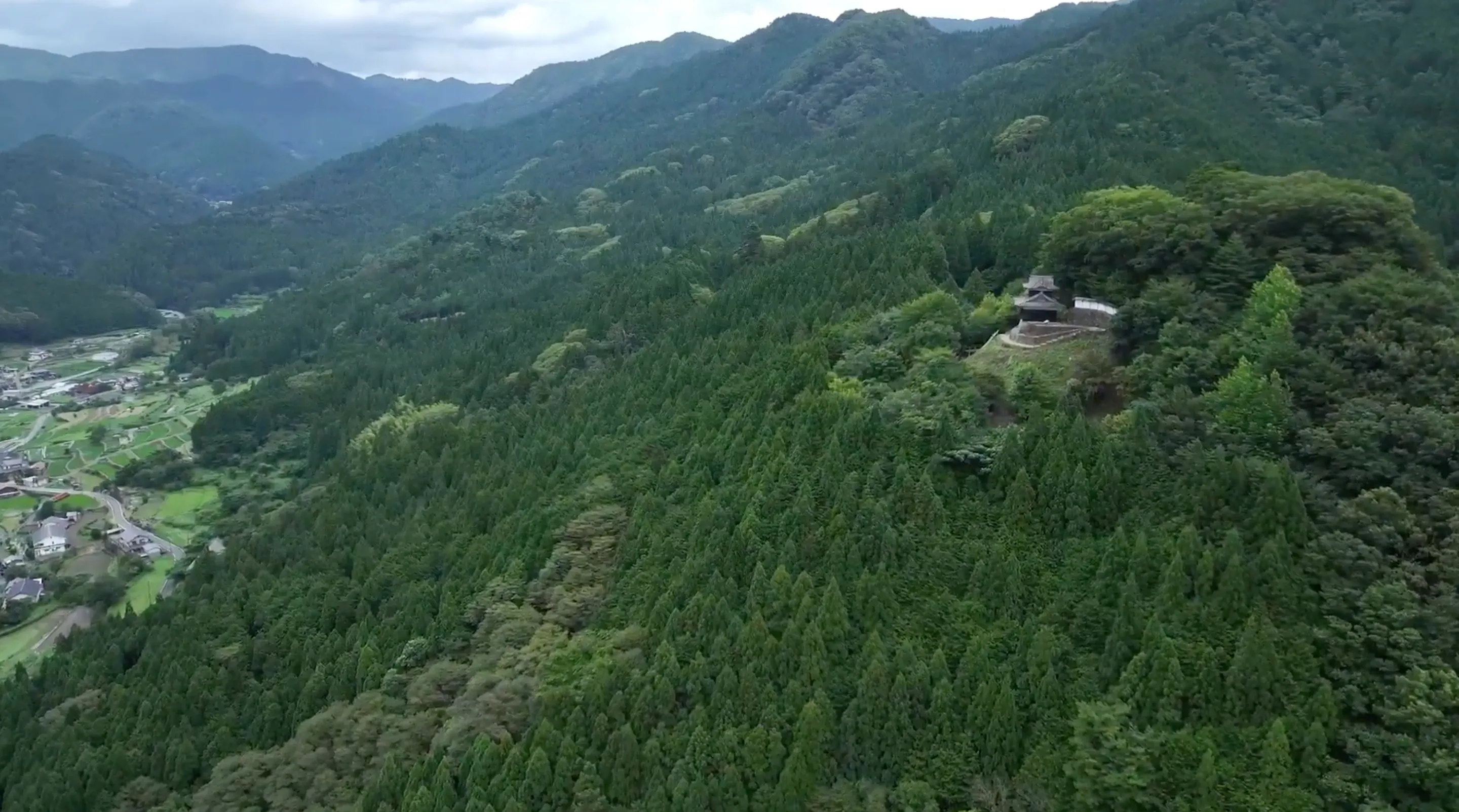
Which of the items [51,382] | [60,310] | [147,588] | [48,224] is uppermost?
[48,224]

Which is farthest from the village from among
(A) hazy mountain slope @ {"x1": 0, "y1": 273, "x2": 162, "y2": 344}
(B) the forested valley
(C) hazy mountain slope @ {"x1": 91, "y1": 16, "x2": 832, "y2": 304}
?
(C) hazy mountain slope @ {"x1": 91, "y1": 16, "x2": 832, "y2": 304}

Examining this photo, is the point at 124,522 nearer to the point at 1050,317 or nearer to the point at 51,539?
the point at 51,539

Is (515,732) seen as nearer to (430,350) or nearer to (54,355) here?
(430,350)

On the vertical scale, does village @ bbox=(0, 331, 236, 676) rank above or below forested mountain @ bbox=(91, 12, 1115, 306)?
below

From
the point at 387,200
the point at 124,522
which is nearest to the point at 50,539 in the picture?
the point at 124,522

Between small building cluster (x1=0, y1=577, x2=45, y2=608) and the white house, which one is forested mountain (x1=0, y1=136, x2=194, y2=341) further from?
small building cluster (x1=0, y1=577, x2=45, y2=608)

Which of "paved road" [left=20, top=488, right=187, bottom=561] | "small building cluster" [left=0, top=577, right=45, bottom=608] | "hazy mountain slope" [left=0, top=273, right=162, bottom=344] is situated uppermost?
"hazy mountain slope" [left=0, top=273, right=162, bottom=344]
